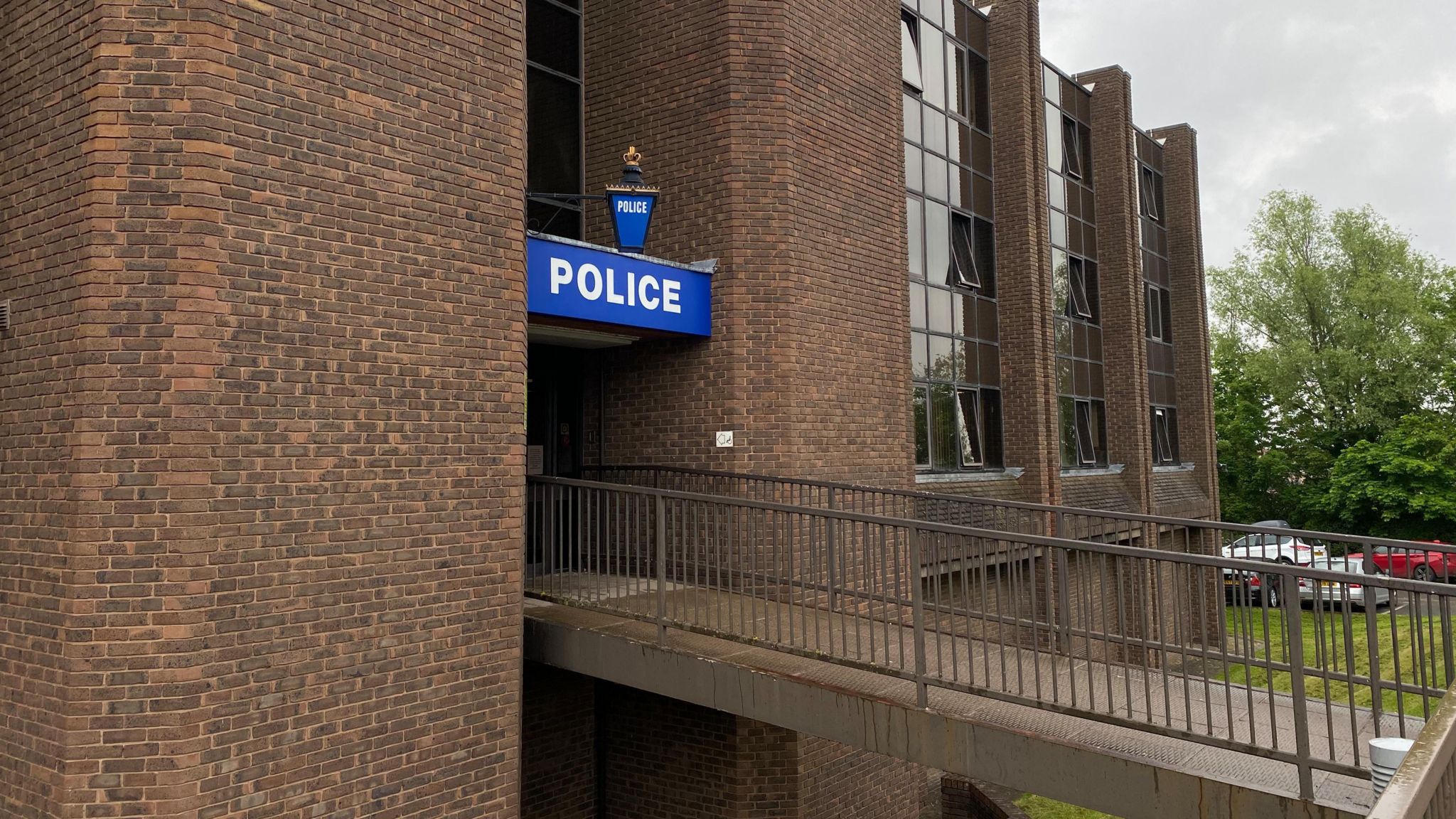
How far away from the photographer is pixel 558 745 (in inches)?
372

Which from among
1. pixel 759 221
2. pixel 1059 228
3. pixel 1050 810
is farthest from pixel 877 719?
pixel 1059 228

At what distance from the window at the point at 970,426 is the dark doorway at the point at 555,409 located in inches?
277

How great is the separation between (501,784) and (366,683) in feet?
4.43

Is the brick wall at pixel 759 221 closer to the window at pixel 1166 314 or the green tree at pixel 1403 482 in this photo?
the window at pixel 1166 314

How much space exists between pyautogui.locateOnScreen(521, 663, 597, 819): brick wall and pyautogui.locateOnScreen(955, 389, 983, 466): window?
779 cm

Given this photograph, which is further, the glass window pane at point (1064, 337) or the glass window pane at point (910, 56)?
the glass window pane at point (1064, 337)

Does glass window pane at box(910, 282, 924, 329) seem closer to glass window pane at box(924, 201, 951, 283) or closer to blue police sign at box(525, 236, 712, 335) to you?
glass window pane at box(924, 201, 951, 283)

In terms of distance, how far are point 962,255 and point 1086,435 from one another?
6563mm

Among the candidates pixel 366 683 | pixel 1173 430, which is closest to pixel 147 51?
pixel 366 683

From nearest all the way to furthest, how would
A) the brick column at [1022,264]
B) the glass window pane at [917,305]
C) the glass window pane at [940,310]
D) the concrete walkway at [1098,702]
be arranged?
the concrete walkway at [1098,702] → the glass window pane at [917,305] → the glass window pane at [940,310] → the brick column at [1022,264]

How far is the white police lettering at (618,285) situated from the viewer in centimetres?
782

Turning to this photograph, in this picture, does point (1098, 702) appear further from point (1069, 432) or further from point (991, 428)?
point (1069, 432)

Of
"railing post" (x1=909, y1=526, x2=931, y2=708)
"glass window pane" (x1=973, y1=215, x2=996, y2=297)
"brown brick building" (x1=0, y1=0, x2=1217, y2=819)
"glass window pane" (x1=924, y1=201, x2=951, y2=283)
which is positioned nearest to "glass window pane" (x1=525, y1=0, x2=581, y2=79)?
"brown brick building" (x1=0, y1=0, x2=1217, y2=819)

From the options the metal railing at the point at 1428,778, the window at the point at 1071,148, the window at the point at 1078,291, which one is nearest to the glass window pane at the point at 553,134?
the metal railing at the point at 1428,778
